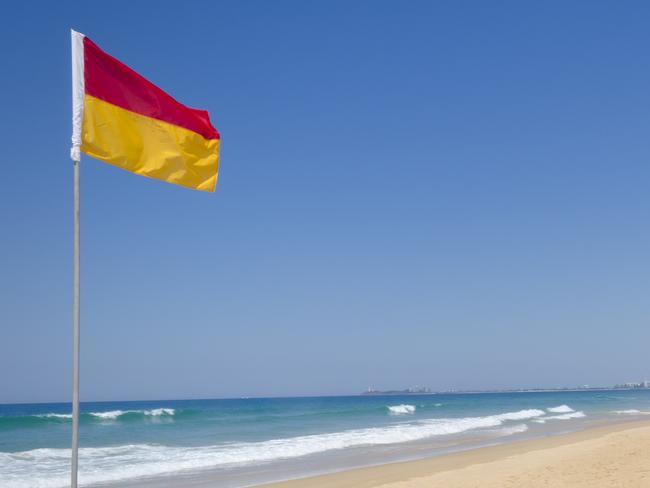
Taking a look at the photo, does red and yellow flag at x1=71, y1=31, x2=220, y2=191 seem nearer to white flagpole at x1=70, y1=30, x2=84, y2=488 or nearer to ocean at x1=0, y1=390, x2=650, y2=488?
white flagpole at x1=70, y1=30, x2=84, y2=488

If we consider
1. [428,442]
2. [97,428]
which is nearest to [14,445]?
[97,428]

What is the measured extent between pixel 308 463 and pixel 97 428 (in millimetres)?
25027

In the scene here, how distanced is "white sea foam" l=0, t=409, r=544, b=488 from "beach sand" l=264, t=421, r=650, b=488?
4.76 m

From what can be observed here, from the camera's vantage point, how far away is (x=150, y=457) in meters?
22.6

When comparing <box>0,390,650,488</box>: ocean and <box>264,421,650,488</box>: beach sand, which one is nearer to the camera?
<box>264,421,650,488</box>: beach sand

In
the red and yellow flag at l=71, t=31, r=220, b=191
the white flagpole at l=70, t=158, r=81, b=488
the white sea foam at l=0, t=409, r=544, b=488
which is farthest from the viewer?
the white sea foam at l=0, t=409, r=544, b=488

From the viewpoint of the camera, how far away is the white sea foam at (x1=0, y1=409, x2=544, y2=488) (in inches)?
698

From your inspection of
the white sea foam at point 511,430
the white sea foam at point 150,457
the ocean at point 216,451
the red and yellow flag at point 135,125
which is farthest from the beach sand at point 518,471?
the white sea foam at point 511,430

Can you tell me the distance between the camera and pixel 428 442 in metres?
27.1

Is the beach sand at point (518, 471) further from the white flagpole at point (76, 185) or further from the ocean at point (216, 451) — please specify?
the white flagpole at point (76, 185)

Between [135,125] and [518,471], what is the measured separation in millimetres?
11974

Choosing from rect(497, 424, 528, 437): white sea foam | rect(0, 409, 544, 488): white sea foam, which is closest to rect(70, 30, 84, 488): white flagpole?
rect(0, 409, 544, 488): white sea foam

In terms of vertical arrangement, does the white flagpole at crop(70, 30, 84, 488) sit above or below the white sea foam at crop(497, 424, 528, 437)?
above

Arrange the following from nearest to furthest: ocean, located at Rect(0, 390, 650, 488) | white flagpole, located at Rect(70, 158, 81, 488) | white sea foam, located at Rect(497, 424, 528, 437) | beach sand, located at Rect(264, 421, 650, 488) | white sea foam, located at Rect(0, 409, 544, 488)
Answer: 1. white flagpole, located at Rect(70, 158, 81, 488)
2. beach sand, located at Rect(264, 421, 650, 488)
3. ocean, located at Rect(0, 390, 650, 488)
4. white sea foam, located at Rect(0, 409, 544, 488)
5. white sea foam, located at Rect(497, 424, 528, 437)
